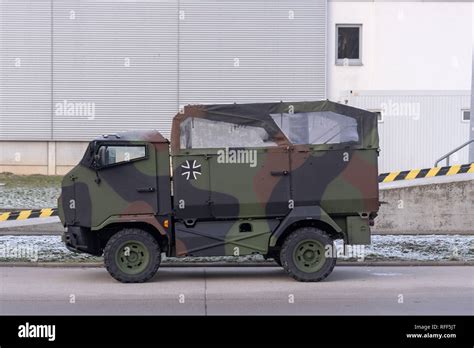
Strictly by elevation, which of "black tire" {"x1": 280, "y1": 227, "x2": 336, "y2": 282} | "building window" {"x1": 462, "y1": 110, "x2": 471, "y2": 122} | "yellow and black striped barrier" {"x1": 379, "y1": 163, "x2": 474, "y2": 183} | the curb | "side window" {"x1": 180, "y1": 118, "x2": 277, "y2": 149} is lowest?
the curb

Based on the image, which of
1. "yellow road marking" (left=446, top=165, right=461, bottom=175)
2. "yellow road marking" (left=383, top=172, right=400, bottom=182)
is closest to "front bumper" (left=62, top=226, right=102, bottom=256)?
"yellow road marking" (left=383, top=172, right=400, bottom=182)

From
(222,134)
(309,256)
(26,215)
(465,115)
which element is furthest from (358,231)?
(465,115)

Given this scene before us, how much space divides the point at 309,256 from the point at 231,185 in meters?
1.68

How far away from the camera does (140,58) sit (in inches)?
1214

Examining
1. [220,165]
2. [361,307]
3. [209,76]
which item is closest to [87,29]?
[209,76]

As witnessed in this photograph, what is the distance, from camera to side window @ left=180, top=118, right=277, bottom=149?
12.5 meters

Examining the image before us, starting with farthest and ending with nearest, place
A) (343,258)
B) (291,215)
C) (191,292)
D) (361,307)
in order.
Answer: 1. (343,258)
2. (291,215)
3. (191,292)
4. (361,307)

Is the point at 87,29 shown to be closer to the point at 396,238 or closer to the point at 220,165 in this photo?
the point at 396,238

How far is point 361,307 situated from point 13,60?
933 inches

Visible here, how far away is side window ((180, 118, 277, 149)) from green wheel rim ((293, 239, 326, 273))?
168 cm

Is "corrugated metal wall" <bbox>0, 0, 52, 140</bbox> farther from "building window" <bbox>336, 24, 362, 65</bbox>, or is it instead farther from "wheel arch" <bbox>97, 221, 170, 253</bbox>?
"wheel arch" <bbox>97, 221, 170, 253</bbox>

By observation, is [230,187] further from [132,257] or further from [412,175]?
[412,175]

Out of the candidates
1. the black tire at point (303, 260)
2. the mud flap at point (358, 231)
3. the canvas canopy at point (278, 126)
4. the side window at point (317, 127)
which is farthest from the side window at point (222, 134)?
the mud flap at point (358, 231)

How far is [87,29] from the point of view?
30812 mm
